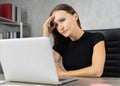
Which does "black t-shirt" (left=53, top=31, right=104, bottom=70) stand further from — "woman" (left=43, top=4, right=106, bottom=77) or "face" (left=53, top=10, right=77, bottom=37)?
"face" (left=53, top=10, right=77, bottom=37)

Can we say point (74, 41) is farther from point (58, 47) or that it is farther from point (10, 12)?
point (10, 12)

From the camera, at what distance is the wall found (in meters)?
2.85

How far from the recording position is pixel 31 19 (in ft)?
11.2

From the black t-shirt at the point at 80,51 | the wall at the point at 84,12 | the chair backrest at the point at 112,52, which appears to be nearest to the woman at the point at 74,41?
the black t-shirt at the point at 80,51

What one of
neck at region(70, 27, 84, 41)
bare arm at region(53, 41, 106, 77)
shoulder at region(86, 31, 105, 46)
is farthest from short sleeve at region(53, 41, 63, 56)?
Answer: bare arm at region(53, 41, 106, 77)

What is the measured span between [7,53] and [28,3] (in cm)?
240

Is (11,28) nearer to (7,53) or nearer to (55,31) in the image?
(55,31)

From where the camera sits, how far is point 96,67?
1.47m

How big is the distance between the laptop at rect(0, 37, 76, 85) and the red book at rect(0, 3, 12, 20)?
6.89 feet

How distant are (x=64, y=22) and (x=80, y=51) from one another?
0.88ft

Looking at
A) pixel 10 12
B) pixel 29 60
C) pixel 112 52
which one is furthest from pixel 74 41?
pixel 10 12

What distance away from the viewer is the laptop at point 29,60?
1002 millimetres

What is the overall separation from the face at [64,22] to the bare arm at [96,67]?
0.25 metres

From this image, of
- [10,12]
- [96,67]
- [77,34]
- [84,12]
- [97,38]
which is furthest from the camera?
[10,12]
